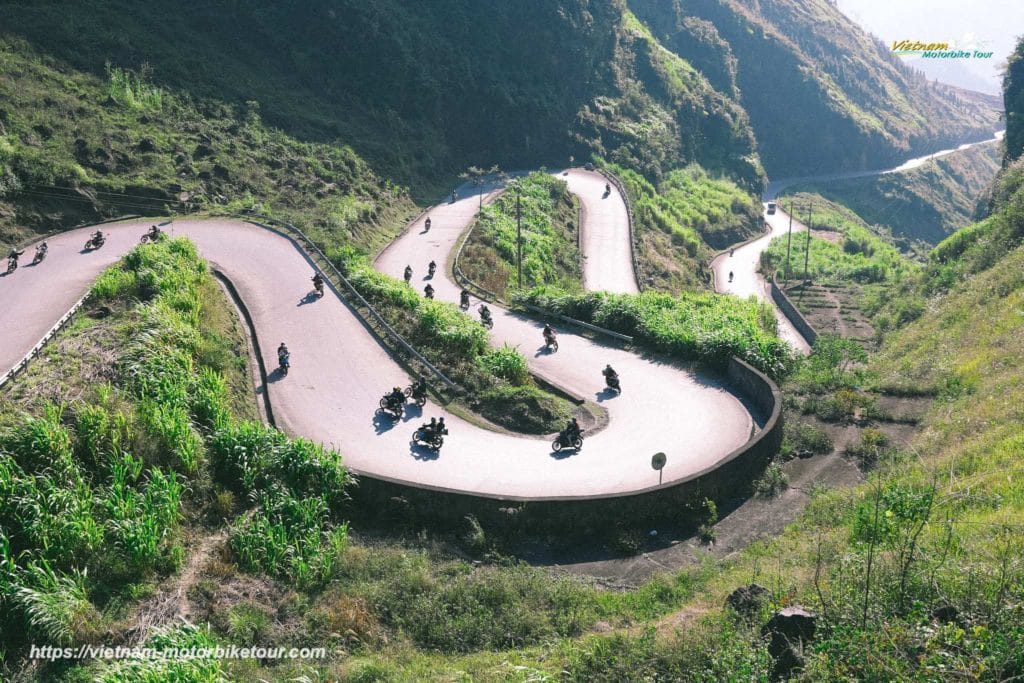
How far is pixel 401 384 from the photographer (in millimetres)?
23062

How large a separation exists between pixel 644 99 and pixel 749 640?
269 ft

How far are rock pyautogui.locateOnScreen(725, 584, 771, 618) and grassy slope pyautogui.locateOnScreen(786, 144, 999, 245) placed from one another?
102 m

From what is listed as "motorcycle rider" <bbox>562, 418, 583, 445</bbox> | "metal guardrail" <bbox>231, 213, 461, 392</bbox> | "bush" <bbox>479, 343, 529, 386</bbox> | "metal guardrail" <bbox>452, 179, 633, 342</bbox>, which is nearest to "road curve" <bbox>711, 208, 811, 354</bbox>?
"metal guardrail" <bbox>452, 179, 633, 342</bbox>

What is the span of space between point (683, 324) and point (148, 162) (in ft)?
103

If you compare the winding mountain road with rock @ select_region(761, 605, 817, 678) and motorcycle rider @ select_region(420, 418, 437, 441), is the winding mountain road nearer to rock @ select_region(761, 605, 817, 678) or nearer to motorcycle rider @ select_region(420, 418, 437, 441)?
motorcycle rider @ select_region(420, 418, 437, 441)

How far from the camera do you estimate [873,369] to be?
2659 cm

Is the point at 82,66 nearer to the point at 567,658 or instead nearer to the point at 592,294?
the point at 592,294

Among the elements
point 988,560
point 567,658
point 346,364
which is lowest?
point 346,364

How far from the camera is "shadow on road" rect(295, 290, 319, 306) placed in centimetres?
2894

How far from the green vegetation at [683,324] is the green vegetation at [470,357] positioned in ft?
14.9

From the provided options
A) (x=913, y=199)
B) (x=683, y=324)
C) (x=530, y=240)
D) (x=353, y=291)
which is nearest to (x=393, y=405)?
(x=353, y=291)

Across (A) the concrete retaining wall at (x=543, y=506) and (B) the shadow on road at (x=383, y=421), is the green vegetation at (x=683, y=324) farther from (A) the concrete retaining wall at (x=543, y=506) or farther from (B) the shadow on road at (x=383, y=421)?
(B) the shadow on road at (x=383, y=421)

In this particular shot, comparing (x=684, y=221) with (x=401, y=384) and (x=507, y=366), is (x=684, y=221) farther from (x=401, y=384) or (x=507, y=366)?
(x=401, y=384)

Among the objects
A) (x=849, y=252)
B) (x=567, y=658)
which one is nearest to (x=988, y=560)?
(x=567, y=658)
